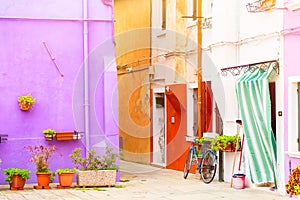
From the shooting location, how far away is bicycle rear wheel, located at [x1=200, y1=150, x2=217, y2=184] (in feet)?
55.4

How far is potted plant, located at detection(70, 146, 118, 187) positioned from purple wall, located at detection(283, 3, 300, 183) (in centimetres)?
423

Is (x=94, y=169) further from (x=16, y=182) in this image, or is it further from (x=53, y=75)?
(x=53, y=75)

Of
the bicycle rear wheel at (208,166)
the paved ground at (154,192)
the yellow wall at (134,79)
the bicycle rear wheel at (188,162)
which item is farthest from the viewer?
the yellow wall at (134,79)

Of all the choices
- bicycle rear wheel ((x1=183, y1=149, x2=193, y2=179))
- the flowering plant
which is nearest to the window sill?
bicycle rear wheel ((x1=183, y1=149, x2=193, y2=179))

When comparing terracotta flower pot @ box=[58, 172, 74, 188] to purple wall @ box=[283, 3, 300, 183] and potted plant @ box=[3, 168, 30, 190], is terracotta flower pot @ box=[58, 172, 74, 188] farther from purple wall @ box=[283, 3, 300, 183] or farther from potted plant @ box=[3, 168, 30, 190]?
purple wall @ box=[283, 3, 300, 183]

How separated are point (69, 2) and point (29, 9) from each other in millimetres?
1001

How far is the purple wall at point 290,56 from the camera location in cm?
1392

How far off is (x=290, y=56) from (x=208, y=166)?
164 inches

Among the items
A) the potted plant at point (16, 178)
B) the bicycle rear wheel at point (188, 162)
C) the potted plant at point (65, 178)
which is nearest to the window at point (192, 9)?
the bicycle rear wheel at point (188, 162)

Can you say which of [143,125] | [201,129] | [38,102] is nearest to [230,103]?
[201,129]

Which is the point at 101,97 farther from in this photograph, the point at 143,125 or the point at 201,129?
the point at 143,125

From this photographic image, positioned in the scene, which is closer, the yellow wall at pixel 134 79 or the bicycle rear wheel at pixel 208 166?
the bicycle rear wheel at pixel 208 166

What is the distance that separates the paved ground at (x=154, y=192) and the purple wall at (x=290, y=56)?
0.79m

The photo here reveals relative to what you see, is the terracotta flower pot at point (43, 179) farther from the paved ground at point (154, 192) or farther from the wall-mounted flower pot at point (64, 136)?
the wall-mounted flower pot at point (64, 136)
